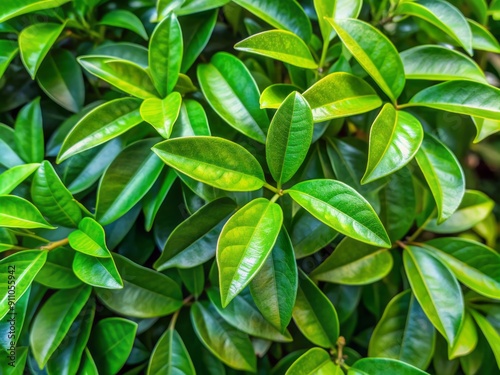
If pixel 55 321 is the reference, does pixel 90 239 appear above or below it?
above

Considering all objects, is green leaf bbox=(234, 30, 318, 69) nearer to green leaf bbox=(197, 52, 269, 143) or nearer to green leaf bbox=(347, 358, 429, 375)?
green leaf bbox=(197, 52, 269, 143)

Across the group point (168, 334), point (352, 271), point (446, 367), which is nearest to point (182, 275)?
point (168, 334)

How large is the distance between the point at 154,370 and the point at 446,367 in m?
0.48

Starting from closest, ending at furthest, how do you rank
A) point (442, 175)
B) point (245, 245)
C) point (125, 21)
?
point (245, 245), point (442, 175), point (125, 21)

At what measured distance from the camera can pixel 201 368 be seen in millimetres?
715

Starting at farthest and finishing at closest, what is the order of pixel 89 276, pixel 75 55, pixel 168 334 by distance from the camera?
pixel 75 55
pixel 168 334
pixel 89 276

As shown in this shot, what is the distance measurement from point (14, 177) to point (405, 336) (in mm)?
614

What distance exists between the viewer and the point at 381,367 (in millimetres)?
625

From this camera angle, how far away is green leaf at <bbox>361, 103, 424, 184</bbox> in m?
0.53

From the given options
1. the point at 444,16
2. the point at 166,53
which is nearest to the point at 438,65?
the point at 444,16

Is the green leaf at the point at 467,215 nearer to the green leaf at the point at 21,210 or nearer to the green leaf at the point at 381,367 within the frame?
the green leaf at the point at 381,367

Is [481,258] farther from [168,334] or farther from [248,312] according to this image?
[168,334]

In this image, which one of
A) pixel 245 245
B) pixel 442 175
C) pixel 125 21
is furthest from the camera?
pixel 125 21

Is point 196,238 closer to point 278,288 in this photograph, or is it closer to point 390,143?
point 278,288
